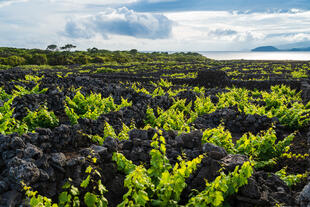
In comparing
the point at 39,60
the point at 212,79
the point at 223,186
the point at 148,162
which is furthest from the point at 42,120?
the point at 39,60

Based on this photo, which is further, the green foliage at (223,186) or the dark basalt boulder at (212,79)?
the dark basalt boulder at (212,79)

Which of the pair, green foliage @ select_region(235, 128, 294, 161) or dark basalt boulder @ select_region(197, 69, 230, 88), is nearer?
green foliage @ select_region(235, 128, 294, 161)

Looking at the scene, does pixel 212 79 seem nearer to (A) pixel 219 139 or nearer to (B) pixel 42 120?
(A) pixel 219 139

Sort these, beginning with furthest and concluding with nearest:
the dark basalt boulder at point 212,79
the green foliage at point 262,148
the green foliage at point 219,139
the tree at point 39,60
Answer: the tree at point 39,60, the dark basalt boulder at point 212,79, the green foliage at point 262,148, the green foliage at point 219,139

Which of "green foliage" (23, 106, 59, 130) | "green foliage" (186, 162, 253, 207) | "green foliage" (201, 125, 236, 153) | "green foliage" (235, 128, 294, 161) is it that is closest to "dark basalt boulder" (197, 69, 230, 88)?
"green foliage" (235, 128, 294, 161)

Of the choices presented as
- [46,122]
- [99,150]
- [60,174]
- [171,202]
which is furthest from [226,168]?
[46,122]

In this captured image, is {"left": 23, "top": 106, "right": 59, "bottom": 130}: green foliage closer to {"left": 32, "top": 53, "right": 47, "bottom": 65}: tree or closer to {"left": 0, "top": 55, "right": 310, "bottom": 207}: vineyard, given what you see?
{"left": 0, "top": 55, "right": 310, "bottom": 207}: vineyard

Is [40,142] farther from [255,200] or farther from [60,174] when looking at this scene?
[255,200]

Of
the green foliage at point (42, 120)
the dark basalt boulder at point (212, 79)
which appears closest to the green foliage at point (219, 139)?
the green foliage at point (42, 120)

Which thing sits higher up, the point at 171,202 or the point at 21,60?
the point at 21,60

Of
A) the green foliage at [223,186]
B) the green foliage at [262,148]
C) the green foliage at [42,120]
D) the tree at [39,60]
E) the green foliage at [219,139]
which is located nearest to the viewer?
the green foliage at [223,186]

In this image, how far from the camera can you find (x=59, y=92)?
13289 millimetres

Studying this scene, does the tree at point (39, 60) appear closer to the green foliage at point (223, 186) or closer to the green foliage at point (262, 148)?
the green foliage at point (262, 148)

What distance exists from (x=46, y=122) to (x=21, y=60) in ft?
180
